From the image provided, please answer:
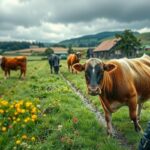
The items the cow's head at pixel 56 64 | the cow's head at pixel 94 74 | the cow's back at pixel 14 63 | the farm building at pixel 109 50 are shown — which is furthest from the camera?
the farm building at pixel 109 50

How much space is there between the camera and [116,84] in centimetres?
854

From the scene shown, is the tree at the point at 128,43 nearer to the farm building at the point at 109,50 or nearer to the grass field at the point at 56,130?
the farm building at the point at 109,50

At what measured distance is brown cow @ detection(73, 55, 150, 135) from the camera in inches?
311

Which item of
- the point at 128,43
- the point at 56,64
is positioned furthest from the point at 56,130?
the point at 128,43

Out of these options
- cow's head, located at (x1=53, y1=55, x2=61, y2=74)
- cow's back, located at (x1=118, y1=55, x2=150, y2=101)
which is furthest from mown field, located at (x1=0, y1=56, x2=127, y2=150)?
cow's head, located at (x1=53, y1=55, x2=61, y2=74)

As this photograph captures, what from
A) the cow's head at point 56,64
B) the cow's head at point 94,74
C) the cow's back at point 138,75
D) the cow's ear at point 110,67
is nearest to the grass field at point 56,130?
the cow's back at point 138,75

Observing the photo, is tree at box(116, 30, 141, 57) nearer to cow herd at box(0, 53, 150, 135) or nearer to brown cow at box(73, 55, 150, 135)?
cow herd at box(0, 53, 150, 135)

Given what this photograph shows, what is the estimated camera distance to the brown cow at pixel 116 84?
7895 mm

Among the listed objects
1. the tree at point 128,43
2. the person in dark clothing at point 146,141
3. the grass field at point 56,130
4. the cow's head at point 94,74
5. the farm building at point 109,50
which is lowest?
the farm building at point 109,50

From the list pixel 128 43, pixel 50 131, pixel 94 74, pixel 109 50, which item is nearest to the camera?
pixel 94 74

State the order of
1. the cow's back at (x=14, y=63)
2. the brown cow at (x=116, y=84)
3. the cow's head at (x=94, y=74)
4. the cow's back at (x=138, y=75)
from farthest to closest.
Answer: the cow's back at (x=14, y=63) < the cow's back at (x=138, y=75) < the brown cow at (x=116, y=84) < the cow's head at (x=94, y=74)

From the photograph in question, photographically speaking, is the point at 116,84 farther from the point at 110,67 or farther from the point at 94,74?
the point at 94,74

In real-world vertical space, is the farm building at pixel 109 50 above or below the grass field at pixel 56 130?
below

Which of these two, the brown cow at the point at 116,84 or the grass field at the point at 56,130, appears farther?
the brown cow at the point at 116,84
